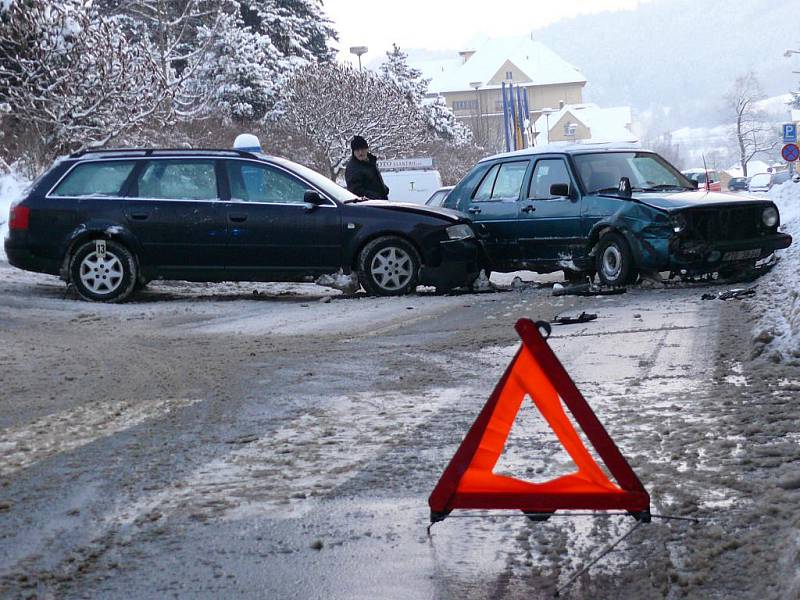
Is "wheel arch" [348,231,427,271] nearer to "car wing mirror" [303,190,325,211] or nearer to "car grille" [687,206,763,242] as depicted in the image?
"car wing mirror" [303,190,325,211]

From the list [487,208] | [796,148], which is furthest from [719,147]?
[487,208]

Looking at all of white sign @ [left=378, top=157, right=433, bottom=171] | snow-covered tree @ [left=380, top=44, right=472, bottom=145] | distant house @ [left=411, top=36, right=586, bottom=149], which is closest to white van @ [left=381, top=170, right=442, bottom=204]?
white sign @ [left=378, top=157, right=433, bottom=171]

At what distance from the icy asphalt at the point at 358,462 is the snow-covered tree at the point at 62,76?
689 inches

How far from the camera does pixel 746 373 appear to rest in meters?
7.40

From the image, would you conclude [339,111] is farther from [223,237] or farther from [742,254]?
[742,254]

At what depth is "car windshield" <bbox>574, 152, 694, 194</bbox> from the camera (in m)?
13.9

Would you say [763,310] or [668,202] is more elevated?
[668,202]

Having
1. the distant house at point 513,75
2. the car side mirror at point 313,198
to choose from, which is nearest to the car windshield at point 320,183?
the car side mirror at point 313,198

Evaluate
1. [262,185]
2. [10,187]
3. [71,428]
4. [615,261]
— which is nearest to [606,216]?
[615,261]

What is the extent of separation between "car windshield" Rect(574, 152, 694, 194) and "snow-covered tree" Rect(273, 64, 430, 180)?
3301 cm

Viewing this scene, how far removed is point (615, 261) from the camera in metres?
13.1

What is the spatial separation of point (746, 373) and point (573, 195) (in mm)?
6846

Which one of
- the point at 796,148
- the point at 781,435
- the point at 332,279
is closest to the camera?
the point at 781,435

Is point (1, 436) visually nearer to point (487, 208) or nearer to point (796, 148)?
point (487, 208)
